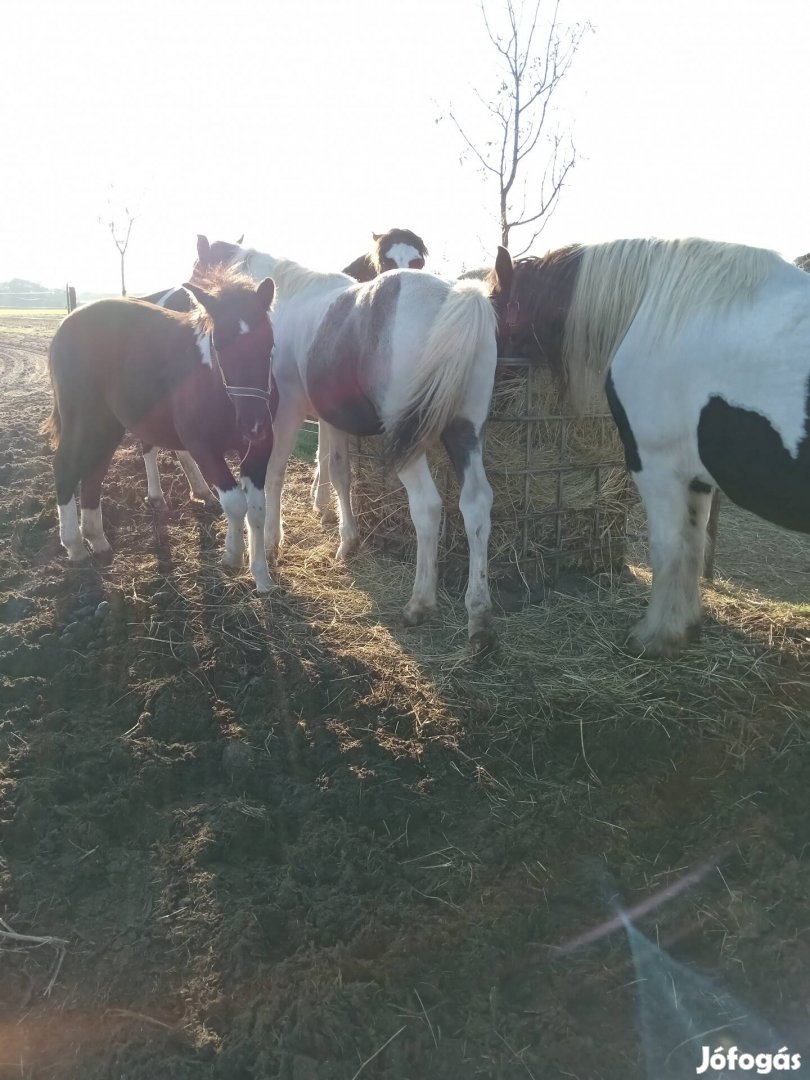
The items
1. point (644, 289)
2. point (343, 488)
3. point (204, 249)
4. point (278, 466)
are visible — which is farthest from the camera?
point (204, 249)

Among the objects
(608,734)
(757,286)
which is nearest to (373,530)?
(608,734)

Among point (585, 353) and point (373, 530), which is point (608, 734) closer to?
point (585, 353)

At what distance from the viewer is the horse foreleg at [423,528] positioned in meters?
4.06

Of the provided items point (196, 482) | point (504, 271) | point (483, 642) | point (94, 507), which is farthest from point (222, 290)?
point (483, 642)

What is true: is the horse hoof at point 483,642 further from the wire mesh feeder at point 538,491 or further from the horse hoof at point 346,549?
the horse hoof at point 346,549

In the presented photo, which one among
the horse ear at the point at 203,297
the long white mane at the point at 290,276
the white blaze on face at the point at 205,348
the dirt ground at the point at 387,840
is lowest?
the dirt ground at the point at 387,840

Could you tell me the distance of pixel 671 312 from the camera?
3.29 meters

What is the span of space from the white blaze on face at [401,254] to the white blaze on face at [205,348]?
2.81 m

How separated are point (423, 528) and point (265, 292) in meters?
1.66

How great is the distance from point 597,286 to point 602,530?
1755 millimetres

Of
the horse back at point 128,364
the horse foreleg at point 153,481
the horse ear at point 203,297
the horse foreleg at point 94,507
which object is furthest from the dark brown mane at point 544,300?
the horse foreleg at point 153,481

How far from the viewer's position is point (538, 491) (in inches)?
185

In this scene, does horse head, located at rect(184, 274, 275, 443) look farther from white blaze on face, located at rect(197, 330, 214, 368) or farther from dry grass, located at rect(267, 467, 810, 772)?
dry grass, located at rect(267, 467, 810, 772)

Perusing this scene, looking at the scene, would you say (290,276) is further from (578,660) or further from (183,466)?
(578,660)
